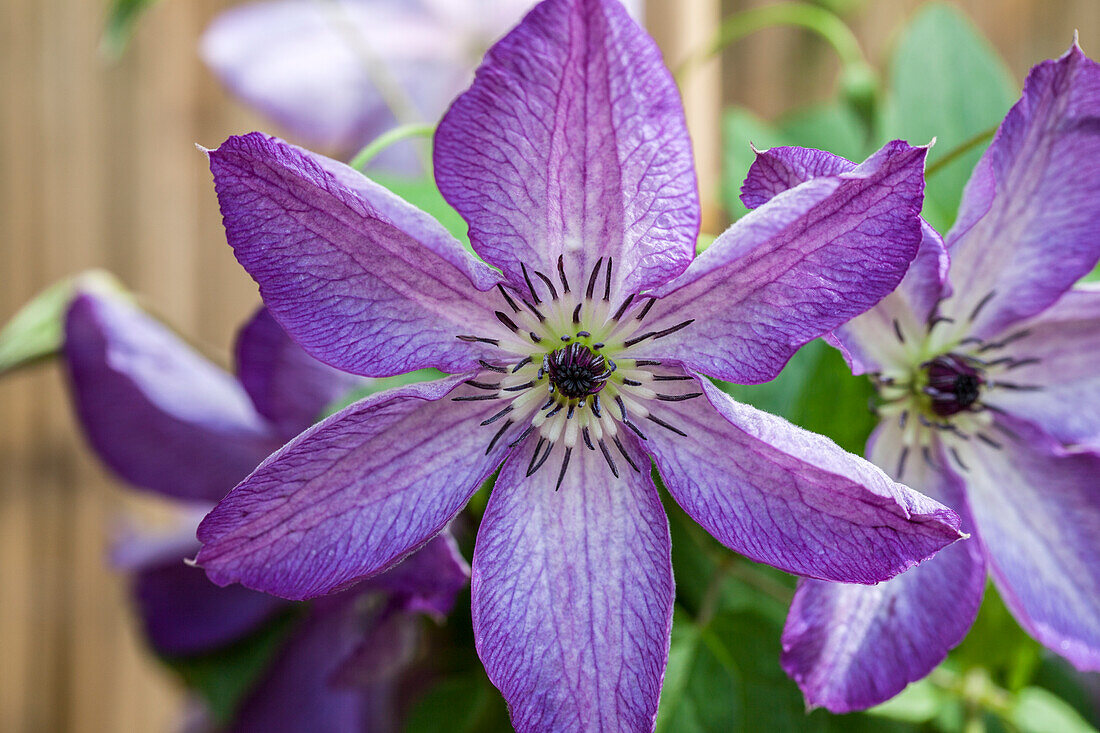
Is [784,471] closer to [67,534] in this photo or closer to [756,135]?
[756,135]

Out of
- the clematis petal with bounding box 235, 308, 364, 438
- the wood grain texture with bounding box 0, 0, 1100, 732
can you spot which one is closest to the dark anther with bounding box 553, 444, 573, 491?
the clematis petal with bounding box 235, 308, 364, 438

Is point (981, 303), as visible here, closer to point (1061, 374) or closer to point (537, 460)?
point (1061, 374)

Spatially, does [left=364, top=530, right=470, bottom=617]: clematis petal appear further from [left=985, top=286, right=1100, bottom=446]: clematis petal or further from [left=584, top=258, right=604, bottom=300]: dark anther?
[left=985, top=286, right=1100, bottom=446]: clematis petal

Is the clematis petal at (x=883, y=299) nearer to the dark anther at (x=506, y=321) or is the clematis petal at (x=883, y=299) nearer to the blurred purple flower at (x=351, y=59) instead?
the dark anther at (x=506, y=321)

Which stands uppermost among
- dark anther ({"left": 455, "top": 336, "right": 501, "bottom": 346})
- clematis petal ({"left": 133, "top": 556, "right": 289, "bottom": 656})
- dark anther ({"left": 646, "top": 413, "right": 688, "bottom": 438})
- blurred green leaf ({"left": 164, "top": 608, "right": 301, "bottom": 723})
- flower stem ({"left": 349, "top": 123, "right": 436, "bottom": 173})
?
flower stem ({"left": 349, "top": 123, "right": 436, "bottom": 173})

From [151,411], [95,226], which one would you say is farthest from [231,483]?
[95,226]

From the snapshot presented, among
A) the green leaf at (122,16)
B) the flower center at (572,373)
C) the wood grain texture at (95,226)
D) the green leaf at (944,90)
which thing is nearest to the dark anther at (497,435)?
the flower center at (572,373)
